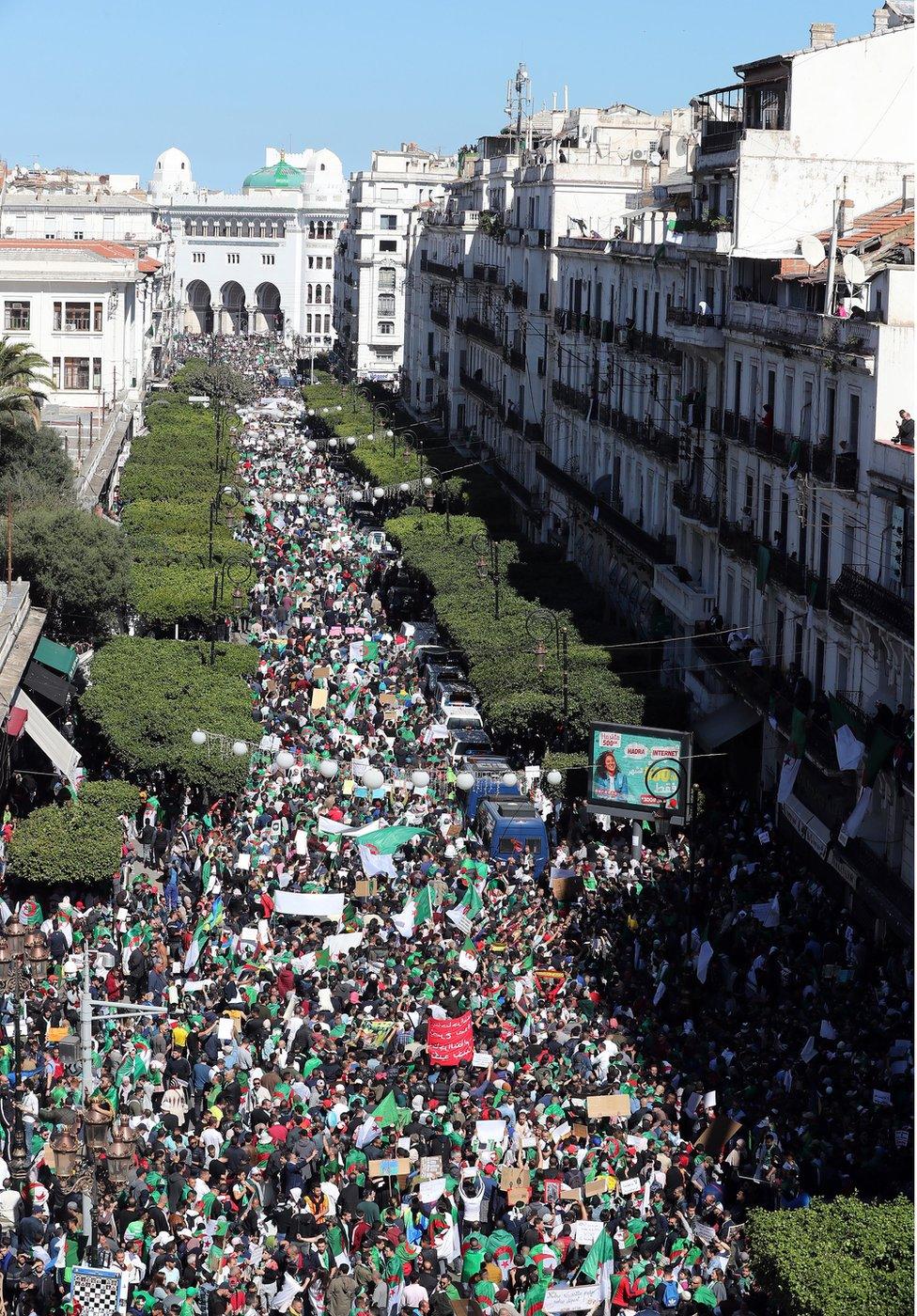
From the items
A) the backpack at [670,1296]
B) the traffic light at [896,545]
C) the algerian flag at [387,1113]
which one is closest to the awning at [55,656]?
the traffic light at [896,545]

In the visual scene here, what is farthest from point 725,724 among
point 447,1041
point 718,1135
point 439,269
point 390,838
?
point 439,269

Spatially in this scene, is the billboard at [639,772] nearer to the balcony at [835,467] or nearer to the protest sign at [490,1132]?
the balcony at [835,467]

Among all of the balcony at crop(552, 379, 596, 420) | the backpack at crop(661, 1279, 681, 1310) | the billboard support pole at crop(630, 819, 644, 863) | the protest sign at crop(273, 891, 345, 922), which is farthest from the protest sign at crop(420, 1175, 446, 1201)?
the balcony at crop(552, 379, 596, 420)

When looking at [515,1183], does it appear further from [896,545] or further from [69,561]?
[69,561]

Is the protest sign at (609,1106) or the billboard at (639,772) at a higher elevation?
the billboard at (639,772)

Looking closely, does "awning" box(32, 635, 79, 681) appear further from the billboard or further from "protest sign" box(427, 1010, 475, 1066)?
"protest sign" box(427, 1010, 475, 1066)

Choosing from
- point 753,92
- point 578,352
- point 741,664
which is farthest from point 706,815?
point 578,352
